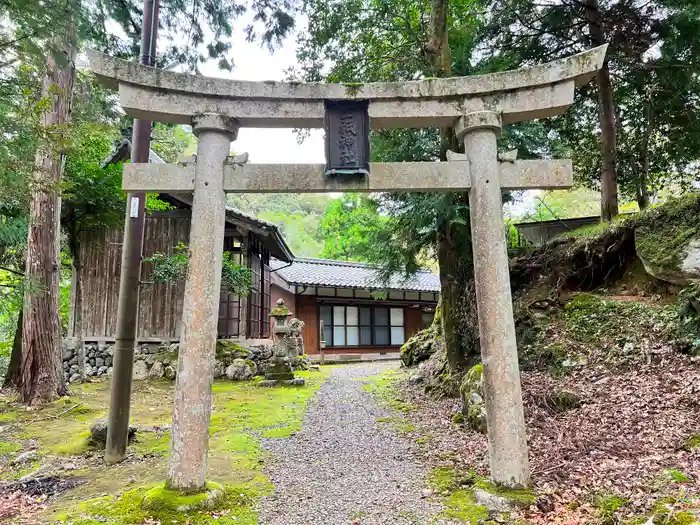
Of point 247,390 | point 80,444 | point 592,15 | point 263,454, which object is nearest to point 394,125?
point 263,454

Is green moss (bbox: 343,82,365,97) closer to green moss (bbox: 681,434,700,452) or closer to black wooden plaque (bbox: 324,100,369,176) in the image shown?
black wooden plaque (bbox: 324,100,369,176)

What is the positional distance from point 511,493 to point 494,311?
153 centimetres

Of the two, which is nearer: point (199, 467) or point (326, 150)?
point (199, 467)

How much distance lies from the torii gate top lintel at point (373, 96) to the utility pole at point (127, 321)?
112 centimetres

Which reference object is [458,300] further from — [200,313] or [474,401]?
[200,313]

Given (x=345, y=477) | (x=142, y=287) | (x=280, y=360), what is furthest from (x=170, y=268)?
(x=345, y=477)

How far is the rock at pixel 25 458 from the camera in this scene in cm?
507

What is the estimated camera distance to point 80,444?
564 centimetres

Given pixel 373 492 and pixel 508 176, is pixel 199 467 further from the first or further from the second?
pixel 508 176

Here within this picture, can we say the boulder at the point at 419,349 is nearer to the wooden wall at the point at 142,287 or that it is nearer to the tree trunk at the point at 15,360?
the wooden wall at the point at 142,287

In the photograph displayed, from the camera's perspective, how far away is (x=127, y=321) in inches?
203

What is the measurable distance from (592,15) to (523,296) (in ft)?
17.8

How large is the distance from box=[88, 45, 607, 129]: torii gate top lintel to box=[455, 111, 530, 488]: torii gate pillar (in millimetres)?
269

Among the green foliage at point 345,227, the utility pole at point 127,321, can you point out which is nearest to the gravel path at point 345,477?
the utility pole at point 127,321
